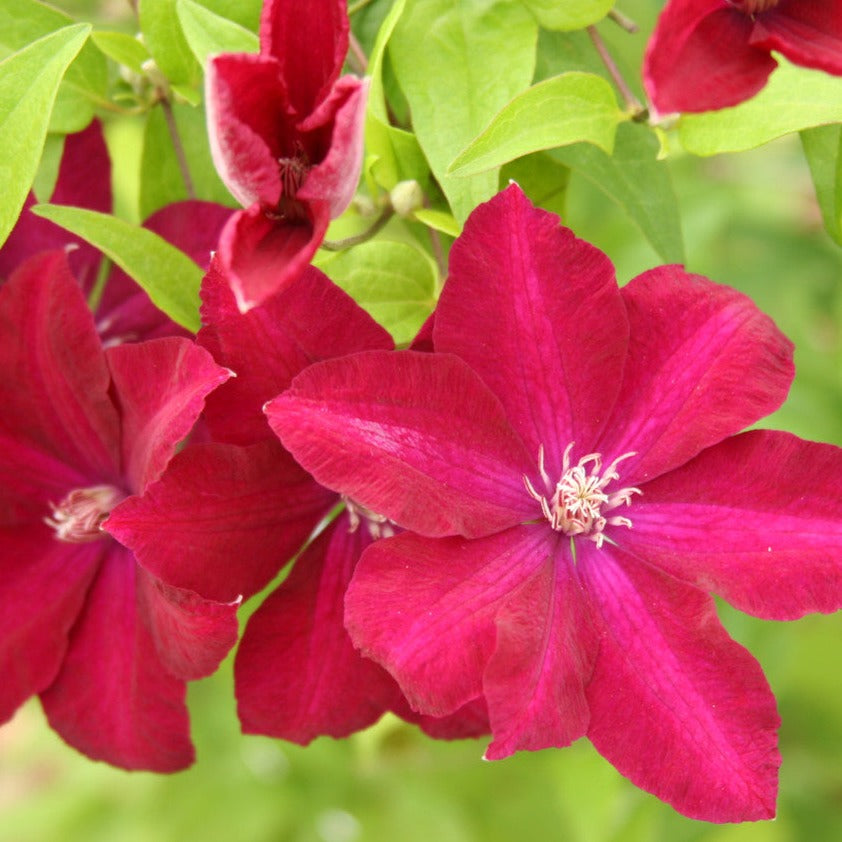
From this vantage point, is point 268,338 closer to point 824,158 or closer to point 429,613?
point 429,613

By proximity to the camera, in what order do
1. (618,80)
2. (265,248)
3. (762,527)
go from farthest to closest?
1. (618,80)
2. (762,527)
3. (265,248)

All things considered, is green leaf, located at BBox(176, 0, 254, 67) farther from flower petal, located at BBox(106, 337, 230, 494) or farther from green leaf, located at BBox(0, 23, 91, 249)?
flower petal, located at BBox(106, 337, 230, 494)

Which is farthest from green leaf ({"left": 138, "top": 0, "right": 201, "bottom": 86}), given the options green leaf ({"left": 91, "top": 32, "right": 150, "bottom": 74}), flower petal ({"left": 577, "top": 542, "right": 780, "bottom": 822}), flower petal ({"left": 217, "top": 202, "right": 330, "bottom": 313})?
flower petal ({"left": 577, "top": 542, "right": 780, "bottom": 822})

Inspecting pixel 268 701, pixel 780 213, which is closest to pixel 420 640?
pixel 268 701

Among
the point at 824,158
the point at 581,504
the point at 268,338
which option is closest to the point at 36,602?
the point at 268,338

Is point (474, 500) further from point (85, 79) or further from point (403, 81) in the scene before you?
point (85, 79)

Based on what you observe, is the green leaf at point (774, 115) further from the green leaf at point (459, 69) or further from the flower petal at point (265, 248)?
the flower petal at point (265, 248)
